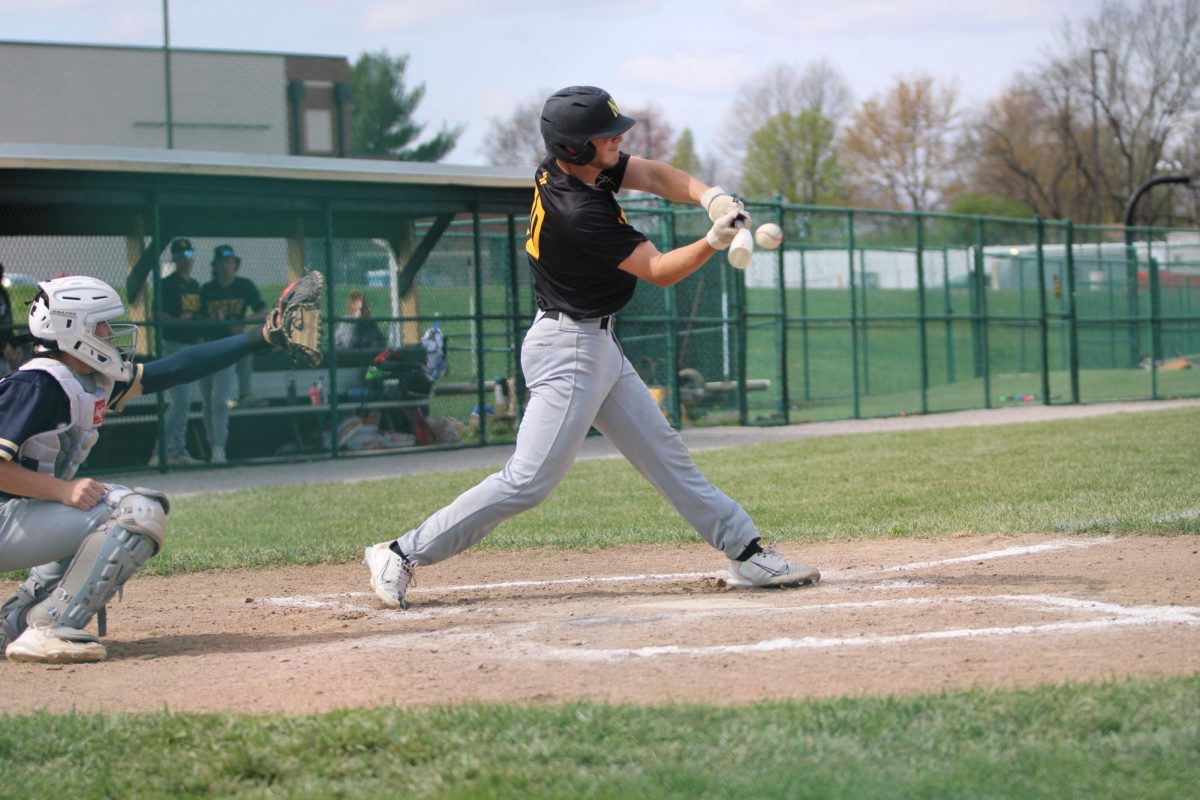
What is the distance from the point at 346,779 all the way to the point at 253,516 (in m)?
6.55

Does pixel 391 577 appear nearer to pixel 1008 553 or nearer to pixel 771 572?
pixel 771 572

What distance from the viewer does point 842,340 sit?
2981cm

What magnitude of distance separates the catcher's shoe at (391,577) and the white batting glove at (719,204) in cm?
188

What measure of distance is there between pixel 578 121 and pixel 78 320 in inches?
75.3

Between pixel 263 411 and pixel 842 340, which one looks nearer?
pixel 263 411

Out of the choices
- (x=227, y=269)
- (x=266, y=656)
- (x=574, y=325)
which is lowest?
(x=266, y=656)

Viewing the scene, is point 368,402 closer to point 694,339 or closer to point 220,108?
point 694,339

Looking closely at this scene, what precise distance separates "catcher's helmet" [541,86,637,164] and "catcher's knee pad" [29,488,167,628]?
1.95 m

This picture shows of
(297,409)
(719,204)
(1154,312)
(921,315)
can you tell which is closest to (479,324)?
(297,409)

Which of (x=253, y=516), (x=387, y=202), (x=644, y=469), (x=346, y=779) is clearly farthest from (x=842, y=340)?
(x=346, y=779)

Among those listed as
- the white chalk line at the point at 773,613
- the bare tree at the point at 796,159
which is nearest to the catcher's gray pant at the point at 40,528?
the white chalk line at the point at 773,613

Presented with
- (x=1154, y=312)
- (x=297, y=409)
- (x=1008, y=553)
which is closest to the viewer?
(x=1008, y=553)

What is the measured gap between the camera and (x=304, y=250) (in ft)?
46.1

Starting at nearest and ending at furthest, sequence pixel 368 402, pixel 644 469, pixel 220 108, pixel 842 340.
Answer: pixel 644 469 < pixel 368 402 < pixel 220 108 < pixel 842 340
